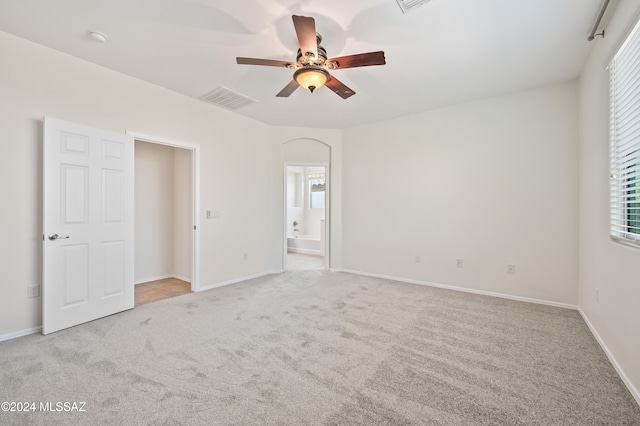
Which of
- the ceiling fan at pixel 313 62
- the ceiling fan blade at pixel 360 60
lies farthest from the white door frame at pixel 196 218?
the ceiling fan blade at pixel 360 60

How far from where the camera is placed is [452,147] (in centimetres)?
417

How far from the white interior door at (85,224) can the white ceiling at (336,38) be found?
34.3 inches

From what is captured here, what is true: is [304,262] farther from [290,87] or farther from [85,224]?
[290,87]

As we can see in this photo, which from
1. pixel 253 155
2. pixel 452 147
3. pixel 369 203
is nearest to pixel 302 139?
pixel 253 155

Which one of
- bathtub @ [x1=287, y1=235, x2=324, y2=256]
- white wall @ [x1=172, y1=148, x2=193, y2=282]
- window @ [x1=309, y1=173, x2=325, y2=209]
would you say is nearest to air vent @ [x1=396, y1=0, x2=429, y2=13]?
white wall @ [x1=172, y1=148, x2=193, y2=282]

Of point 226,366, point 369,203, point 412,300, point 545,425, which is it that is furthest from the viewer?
point 369,203

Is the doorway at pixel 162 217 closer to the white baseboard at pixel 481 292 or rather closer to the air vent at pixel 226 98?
the air vent at pixel 226 98

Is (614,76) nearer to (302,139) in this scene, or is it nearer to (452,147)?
(452,147)

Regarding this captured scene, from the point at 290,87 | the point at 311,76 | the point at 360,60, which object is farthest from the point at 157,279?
the point at 360,60

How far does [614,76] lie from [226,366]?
12.7 ft

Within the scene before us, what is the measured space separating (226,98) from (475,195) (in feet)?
12.6

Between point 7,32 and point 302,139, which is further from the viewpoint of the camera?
point 302,139

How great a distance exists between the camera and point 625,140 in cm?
205

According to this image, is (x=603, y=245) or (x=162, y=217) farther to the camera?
(x=162, y=217)
